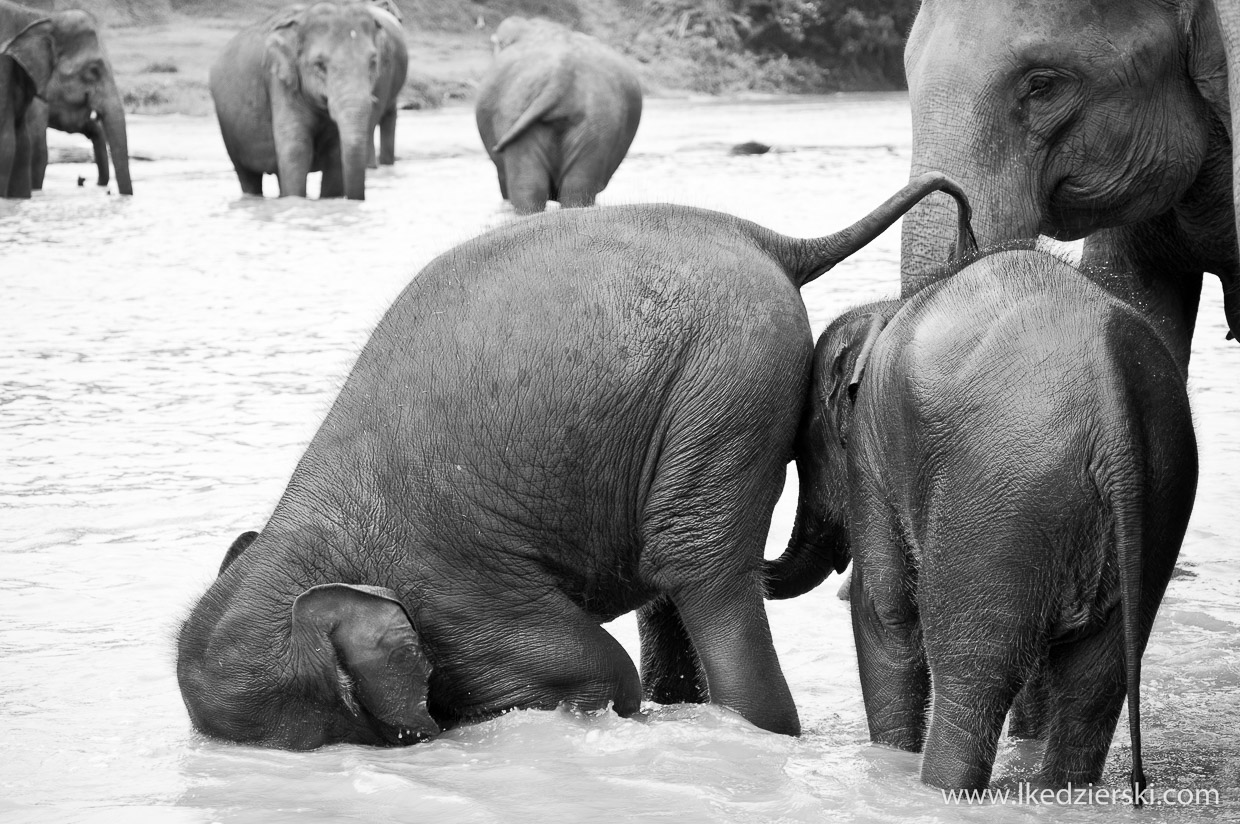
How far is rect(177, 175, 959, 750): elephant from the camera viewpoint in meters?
3.84

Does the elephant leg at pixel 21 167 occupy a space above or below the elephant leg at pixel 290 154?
below

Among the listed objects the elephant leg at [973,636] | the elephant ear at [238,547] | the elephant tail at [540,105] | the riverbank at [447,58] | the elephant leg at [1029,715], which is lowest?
the riverbank at [447,58]

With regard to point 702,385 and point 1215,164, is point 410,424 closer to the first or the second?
point 702,385

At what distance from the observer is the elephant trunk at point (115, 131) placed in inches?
699

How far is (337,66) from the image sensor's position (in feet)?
56.8

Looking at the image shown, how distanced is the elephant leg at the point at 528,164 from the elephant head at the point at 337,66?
2.71 metres

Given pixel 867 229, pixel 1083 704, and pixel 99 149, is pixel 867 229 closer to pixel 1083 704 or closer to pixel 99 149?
pixel 1083 704

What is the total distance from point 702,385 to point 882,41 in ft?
144

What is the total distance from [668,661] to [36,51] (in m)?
16.0


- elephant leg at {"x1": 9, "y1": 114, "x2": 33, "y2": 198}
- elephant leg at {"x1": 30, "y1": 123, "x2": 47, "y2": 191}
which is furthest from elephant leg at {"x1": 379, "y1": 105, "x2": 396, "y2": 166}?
elephant leg at {"x1": 9, "y1": 114, "x2": 33, "y2": 198}

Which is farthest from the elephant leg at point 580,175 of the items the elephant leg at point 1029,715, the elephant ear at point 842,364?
the elephant leg at point 1029,715

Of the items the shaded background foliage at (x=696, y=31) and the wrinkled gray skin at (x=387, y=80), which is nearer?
the wrinkled gray skin at (x=387, y=80)

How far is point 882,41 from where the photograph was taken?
Result: 4609 centimetres

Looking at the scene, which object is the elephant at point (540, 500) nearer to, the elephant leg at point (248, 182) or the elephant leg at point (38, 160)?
the elephant leg at point (248, 182)
